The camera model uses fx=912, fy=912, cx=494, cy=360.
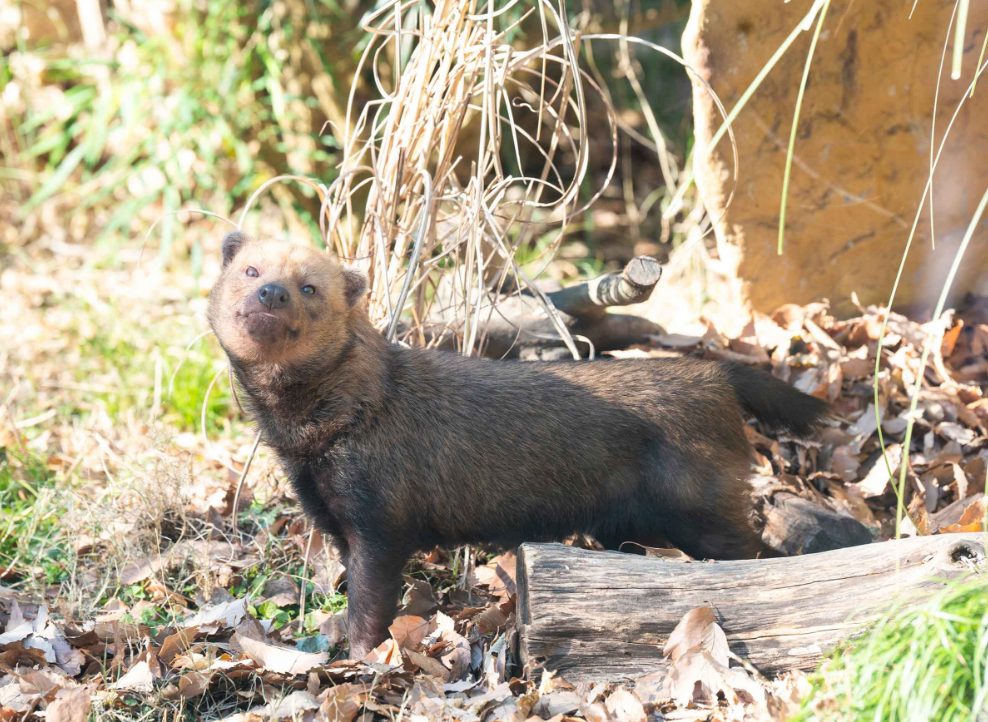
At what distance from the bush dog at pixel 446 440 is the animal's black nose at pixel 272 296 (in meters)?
0.03

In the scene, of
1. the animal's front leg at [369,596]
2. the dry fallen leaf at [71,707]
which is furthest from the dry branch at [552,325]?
the dry fallen leaf at [71,707]

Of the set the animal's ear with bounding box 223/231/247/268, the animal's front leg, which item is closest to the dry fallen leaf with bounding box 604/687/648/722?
the animal's front leg

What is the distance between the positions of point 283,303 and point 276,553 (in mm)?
1390

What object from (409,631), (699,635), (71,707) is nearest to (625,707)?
(699,635)

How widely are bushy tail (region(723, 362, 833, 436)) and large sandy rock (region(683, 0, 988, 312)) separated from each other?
1306 mm

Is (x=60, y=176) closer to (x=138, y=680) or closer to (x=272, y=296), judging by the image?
(x=272, y=296)

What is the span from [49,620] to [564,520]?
199cm

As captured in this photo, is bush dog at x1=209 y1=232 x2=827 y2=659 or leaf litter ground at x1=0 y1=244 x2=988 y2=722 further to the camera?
bush dog at x1=209 y1=232 x2=827 y2=659

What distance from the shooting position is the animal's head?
3.24 metres

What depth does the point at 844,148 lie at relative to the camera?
189 inches

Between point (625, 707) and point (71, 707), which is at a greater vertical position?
point (71, 707)

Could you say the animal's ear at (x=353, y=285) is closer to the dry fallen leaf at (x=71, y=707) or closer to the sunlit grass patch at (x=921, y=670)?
the dry fallen leaf at (x=71, y=707)

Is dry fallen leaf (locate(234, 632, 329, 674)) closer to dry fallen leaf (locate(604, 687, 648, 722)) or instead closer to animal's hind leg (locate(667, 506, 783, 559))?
dry fallen leaf (locate(604, 687, 648, 722))

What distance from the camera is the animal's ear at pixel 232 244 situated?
3.62 metres
